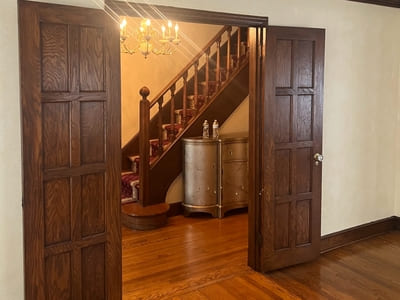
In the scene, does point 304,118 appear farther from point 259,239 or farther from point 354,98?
point 259,239

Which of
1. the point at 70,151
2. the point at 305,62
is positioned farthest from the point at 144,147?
the point at 70,151

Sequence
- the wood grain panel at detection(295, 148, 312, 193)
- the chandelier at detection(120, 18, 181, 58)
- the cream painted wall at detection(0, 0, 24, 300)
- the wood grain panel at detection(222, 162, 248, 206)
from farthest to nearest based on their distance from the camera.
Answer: the wood grain panel at detection(222, 162, 248, 206) < the chandelier at detection(120, 18, 181, 58) < the wood grain panel at detection(295, 148, 312, 193) < the cream painted wall at detection(0, 0, 24, 300)

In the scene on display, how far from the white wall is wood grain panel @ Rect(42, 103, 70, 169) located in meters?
1.11

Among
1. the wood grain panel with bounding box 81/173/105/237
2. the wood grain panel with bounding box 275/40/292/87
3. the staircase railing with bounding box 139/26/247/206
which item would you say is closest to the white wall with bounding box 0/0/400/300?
the wood grain panel with bounding box 275/40/292/87

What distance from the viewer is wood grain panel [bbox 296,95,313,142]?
157 inches

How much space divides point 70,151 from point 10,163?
359 millimetres

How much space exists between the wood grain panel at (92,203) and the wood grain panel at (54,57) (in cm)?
62

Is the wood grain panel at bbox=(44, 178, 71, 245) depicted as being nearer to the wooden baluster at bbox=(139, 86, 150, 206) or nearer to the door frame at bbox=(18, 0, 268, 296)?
the door frame at bbox=(18, 0, 268, 296)

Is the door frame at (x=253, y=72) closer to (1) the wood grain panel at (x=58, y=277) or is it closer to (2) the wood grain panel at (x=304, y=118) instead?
(2) the wood grain panel at (x=304, y=118)

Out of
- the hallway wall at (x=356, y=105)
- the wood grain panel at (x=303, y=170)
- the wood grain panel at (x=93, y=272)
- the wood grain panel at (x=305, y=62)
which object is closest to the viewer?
the wood grain panel at (x=93, y=272)

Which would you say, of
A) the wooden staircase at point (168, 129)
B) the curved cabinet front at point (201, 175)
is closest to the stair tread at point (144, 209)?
the wooden staircase at point (168, 129)

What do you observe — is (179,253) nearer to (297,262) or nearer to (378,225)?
(297,262)

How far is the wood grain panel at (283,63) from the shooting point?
381 cm

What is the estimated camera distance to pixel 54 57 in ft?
9.10
